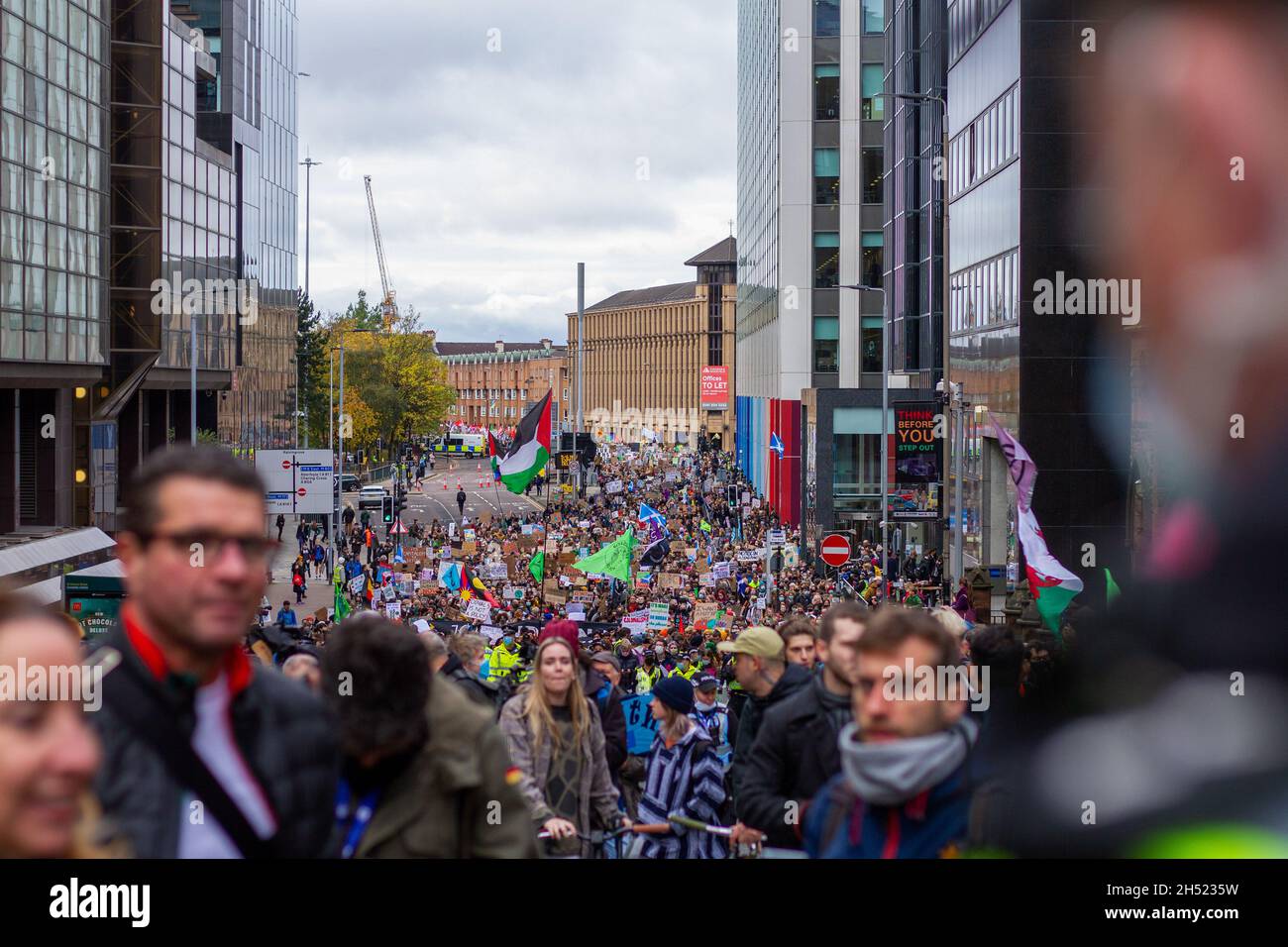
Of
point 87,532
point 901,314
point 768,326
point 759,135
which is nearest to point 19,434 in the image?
point 87,532

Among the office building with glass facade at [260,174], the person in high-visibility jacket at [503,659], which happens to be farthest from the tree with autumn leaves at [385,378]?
the person in high-visibility jacket at [503,659]

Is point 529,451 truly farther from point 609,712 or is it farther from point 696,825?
point 696,825

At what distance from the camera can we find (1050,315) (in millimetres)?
26672

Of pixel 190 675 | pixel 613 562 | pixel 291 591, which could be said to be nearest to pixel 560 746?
pixel 190 675

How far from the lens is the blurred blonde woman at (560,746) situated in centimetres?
705

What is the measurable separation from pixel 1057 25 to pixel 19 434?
79.3ft

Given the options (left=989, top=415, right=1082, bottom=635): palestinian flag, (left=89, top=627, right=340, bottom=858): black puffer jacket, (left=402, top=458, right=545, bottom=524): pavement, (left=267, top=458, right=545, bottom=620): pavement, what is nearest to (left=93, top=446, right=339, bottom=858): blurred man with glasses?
(left=89, top=627, right=340, bottom=858): black puffer jacket

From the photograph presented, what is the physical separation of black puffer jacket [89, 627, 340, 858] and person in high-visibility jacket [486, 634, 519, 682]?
11.8 meters

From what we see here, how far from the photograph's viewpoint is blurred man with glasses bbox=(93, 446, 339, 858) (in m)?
3.19

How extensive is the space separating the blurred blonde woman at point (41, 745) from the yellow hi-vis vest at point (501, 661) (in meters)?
12.4

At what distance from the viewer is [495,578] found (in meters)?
32.0

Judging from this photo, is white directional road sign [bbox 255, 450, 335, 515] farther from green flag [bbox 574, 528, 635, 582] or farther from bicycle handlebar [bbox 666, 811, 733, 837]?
bicycle handlebar [bbox 666, 811, 733, 837]

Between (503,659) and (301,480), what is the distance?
24.8m
